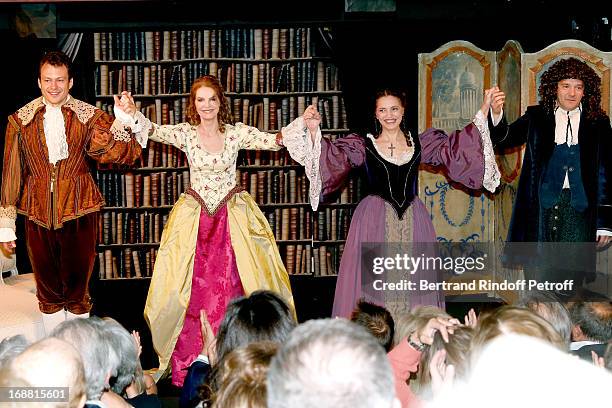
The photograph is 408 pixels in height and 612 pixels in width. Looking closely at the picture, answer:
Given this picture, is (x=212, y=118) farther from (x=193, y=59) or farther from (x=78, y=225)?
(x=193, y=59)

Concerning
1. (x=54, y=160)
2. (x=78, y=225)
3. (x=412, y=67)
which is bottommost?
(x=78, y=225)

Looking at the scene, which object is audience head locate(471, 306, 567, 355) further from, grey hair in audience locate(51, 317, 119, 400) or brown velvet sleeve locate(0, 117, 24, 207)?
brown velvet sleeve locate(0, 117, 24, 207)

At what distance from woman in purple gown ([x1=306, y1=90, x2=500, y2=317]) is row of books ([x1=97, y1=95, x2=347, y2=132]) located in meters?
2.00

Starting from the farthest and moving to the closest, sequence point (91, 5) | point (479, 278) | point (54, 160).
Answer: point (479, 278), point (91, 5), point (54, 160)

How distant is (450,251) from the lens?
23.3 ft

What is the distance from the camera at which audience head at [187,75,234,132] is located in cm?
508

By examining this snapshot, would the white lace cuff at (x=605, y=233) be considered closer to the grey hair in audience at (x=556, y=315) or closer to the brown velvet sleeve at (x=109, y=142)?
the grey hair in audience at (x=556, y=315)

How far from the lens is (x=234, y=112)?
23.9 feet

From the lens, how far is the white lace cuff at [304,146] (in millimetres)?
5055

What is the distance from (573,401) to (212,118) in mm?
2884

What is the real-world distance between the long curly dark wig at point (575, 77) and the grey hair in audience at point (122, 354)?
→ 2.91 m

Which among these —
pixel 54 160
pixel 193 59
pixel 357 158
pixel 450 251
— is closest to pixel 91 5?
pixel 193 59

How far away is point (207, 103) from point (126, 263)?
2.59 metres

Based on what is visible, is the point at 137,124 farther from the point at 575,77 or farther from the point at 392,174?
the point at 575,77
